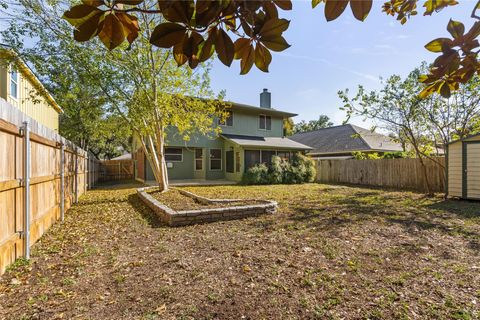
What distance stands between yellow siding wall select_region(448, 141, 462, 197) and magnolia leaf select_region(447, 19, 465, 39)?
10.3 metres

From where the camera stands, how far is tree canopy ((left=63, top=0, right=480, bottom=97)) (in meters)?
0.78

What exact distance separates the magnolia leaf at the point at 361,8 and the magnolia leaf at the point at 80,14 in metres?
0.85

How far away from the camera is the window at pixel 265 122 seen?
19031 mm

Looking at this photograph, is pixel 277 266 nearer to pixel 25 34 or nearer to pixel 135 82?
pixel 135 82

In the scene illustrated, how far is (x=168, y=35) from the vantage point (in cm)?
84

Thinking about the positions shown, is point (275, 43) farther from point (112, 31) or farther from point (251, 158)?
point (251, 158)

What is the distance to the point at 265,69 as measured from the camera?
1.03 m

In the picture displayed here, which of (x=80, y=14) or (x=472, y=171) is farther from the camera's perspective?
(x=472, y=171)

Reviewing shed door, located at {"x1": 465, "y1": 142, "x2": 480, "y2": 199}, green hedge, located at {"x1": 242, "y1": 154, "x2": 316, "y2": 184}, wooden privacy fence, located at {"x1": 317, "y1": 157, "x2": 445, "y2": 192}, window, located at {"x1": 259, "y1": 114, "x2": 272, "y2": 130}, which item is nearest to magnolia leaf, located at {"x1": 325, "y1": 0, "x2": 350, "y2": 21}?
shed door, located at {"x1": 465, "y1": 142, "x2": 480, "y2": 199}

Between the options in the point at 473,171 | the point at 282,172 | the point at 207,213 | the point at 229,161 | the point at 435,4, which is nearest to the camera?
the point at 435,4

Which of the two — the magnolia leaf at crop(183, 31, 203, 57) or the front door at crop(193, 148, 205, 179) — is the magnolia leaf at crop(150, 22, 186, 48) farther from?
the front door at crop(193, 148, 205, 179)

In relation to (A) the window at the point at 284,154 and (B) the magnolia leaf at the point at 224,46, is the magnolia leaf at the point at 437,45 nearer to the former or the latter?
(B) the magnolia leaf at the point at 224,46

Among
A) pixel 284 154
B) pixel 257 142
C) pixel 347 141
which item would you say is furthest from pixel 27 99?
pixel 347 141

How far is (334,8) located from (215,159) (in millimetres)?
16977
